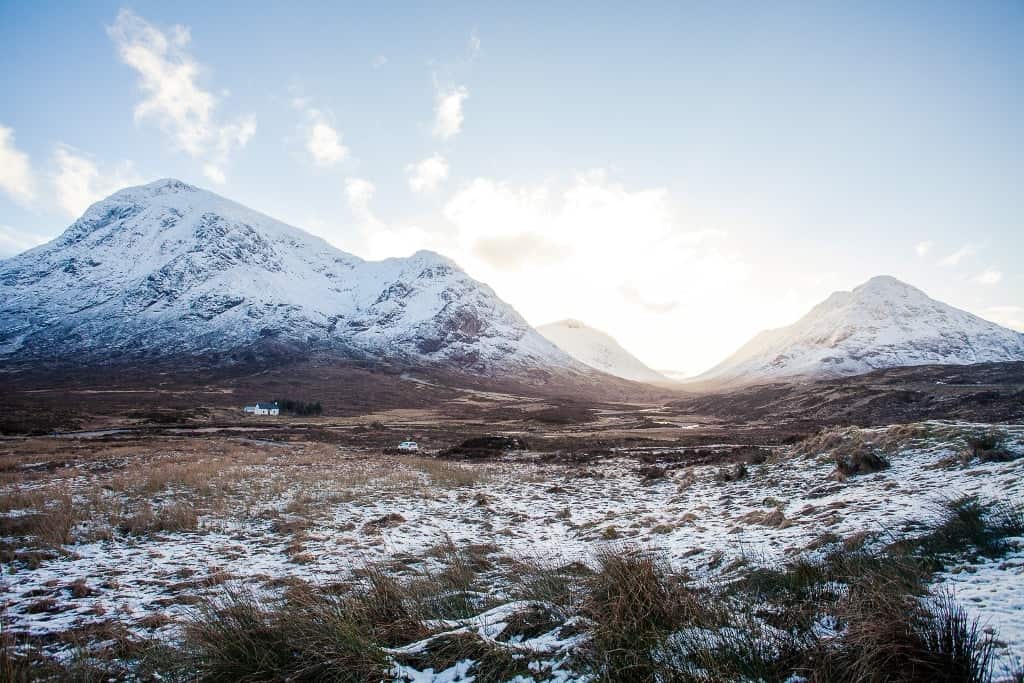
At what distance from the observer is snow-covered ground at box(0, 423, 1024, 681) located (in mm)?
6633

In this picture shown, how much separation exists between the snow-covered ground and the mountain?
137 metres

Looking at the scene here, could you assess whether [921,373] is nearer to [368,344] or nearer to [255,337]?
[368,344]

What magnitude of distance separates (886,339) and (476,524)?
596 ft

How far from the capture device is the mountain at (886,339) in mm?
131000

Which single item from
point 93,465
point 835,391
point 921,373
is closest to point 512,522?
point 93,465

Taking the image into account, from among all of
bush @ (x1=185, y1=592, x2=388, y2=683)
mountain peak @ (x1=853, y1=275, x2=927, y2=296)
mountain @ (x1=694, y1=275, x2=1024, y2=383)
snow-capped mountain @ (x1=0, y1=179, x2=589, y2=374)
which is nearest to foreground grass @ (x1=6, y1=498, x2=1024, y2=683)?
bush @ (x1=185, y1=592, x2=388, y2=683)

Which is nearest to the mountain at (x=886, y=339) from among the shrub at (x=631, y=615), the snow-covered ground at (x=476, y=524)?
the snow-covered ground at (x=476, y=524)

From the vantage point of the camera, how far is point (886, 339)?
143 metres

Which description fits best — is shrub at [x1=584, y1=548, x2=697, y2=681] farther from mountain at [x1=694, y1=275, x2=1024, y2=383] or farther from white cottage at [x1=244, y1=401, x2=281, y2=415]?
mountain at [x1=694, y1=275, x2=1024, y2=383]

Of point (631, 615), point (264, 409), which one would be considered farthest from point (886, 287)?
point (631, 615)

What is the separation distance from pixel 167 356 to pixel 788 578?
16870 centimetres

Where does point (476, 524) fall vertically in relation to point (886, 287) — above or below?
below

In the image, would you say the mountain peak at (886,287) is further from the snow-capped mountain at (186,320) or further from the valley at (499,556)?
the valley at (499,556)

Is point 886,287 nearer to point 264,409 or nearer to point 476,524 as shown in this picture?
point 264,409
